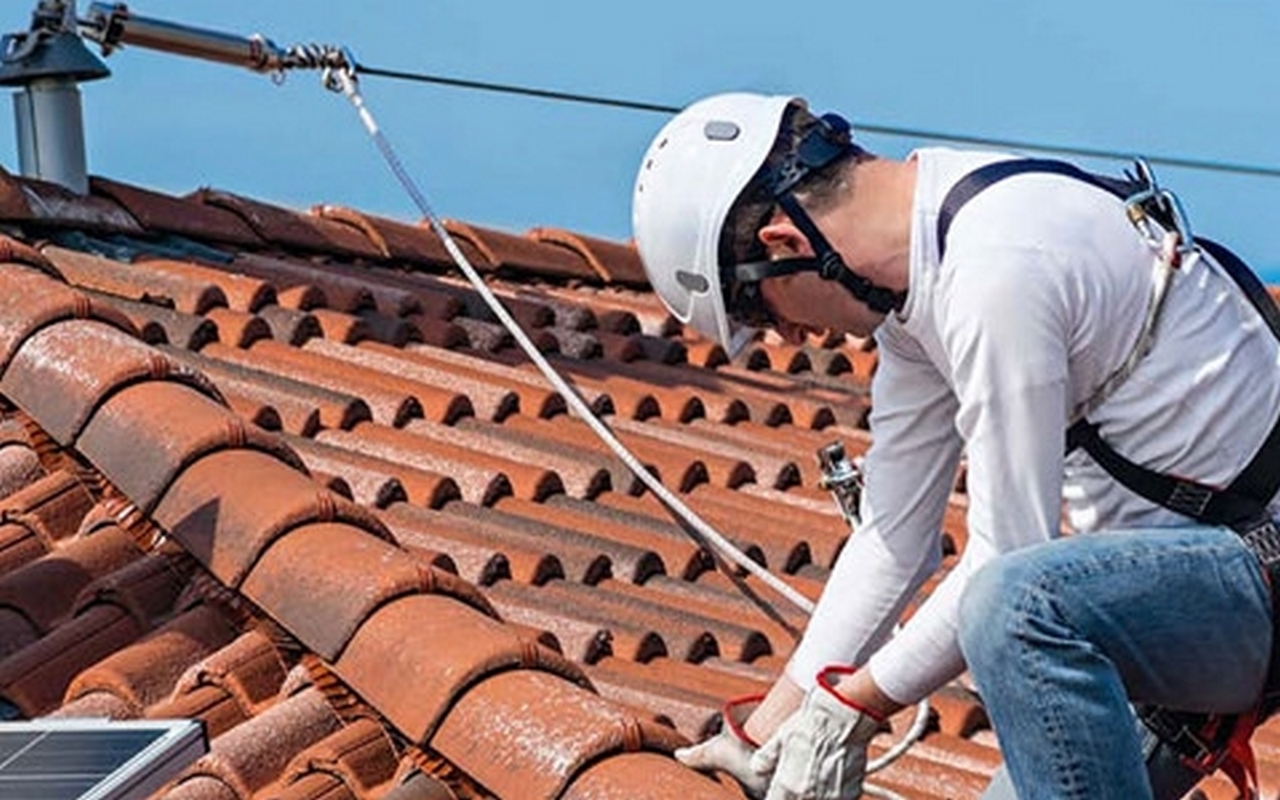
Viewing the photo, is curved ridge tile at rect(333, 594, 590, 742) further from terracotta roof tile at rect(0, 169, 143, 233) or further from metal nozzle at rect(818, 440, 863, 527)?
terracotta roof tile at rect(0, 169, 143, 233)

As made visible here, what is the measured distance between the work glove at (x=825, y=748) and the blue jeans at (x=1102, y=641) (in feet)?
1.03

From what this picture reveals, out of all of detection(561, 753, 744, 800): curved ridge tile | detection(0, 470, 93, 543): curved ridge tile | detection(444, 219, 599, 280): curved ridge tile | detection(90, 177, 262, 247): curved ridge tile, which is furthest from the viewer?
detection(444, 219, 599, 280): curved ridge tile

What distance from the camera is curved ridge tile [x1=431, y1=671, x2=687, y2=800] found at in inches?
176

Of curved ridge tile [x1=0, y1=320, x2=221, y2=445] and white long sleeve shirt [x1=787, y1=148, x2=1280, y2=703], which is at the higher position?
white long sleeve shirt [x1=787, y1=148, x2=1280, y2=703]

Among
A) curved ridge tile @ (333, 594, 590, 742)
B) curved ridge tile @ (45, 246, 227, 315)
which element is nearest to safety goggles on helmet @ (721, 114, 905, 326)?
curved ridge tile @ (333, 594, 590, 742)

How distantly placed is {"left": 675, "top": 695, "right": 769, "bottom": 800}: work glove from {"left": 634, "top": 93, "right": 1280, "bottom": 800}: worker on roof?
12 cm

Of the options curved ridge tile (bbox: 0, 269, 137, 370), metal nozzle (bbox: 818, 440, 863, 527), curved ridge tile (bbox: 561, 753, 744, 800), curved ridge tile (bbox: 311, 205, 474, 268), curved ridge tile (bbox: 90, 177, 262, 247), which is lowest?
curved ridge tile (bbox: 311, 205, 474, 268)

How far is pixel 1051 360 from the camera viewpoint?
3.57 meters

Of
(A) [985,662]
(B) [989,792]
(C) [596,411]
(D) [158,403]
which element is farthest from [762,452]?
(A) [985,662]

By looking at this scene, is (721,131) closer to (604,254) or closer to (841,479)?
(841,479)

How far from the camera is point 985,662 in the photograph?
142 inches

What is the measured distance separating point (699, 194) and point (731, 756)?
92 cm

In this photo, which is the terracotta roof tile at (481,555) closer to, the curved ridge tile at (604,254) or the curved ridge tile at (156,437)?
the curved ridge tile at (156,437)

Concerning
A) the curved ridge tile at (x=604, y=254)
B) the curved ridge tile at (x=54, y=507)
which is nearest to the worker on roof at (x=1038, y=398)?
the curved ridge tile at (x=54, y=507)
